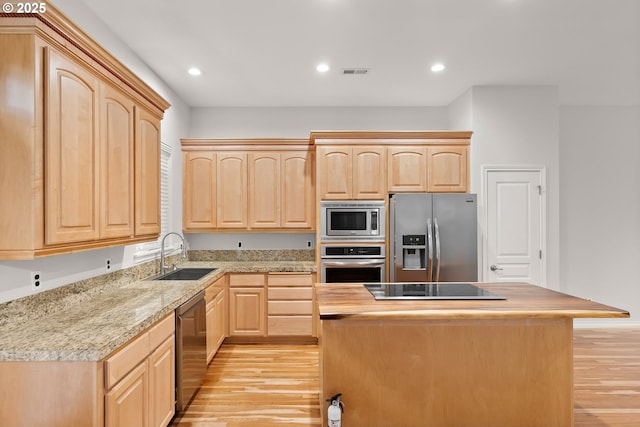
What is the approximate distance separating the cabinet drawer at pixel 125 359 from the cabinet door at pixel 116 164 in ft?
2.25

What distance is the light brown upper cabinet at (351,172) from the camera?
13.9 ft

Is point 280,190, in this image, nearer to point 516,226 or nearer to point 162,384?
point 162,384

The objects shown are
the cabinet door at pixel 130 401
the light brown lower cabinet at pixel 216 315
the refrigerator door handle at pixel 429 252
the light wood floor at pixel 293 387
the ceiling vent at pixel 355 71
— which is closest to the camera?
the cabinet door at pixel 130 401

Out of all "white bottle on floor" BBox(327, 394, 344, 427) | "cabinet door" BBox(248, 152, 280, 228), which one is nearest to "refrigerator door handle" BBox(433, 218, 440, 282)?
"cabinet door" BBox(248, 152, 280, 228)

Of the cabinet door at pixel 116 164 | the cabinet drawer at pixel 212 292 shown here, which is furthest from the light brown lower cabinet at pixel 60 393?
the cabinet drawer at pixel 212 292

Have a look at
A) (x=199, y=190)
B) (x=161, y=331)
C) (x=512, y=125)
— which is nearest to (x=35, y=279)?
(x=161, y=331)

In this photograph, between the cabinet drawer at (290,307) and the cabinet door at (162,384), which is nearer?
the cabinet door at (162,384)

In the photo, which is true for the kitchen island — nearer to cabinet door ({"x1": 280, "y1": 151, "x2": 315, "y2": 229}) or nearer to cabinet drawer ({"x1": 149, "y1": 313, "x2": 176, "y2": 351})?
cabinet drawer ({"x1": 149, "y1": 313, "x2": 176, "y2": 351})

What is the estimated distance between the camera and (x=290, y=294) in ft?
13.9

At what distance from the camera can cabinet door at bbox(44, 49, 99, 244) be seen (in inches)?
68.5

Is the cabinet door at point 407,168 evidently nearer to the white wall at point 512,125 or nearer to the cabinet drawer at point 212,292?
the white wall at point 512,125

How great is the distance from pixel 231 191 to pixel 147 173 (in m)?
1.71

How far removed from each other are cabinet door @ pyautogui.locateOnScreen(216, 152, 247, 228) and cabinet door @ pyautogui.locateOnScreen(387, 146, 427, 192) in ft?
5.84

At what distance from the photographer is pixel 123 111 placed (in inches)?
96.5
